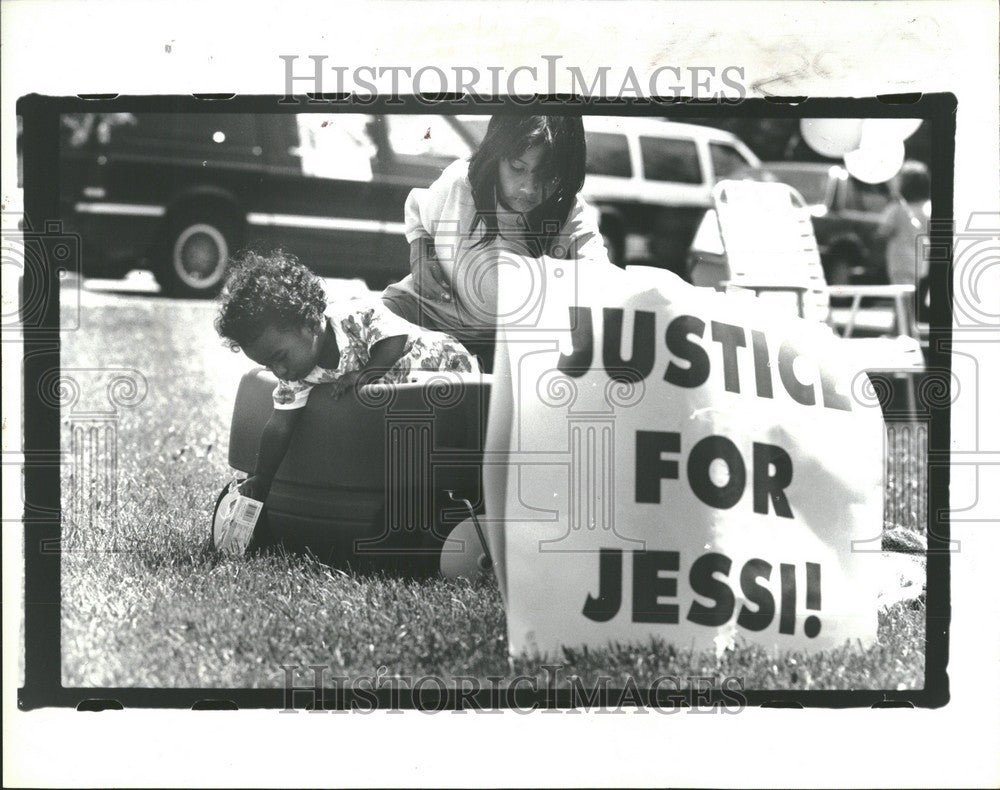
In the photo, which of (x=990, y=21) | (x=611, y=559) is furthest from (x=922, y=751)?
(x=990, y=21)

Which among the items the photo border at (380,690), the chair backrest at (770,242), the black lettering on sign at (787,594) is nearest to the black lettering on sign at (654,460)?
the black lettering on sign at (787,594)

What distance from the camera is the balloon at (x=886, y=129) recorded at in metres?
2.48

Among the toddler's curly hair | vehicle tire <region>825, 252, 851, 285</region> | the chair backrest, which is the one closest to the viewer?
the toddler's curly hair

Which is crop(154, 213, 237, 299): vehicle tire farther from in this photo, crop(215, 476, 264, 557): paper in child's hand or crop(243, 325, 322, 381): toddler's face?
crop(215, 476, 264, 557): paper in child's hand

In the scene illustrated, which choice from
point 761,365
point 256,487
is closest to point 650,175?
point 761,365

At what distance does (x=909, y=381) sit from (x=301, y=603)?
5.33 feet

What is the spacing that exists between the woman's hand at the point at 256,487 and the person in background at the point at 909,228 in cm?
163

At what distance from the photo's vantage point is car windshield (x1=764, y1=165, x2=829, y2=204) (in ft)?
9.55

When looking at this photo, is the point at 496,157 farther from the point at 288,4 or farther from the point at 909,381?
the point at 909,381

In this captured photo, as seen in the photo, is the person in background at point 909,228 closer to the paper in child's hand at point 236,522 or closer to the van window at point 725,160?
the van window at point 725,160

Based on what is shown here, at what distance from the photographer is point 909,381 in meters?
2.74

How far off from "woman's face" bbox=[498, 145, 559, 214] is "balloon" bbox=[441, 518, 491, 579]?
75 cm

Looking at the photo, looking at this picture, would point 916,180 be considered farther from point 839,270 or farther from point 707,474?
point 707,474

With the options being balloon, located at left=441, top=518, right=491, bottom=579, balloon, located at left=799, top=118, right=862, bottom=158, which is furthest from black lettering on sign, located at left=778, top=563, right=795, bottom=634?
balloon, located at left=799, top=118, right=862, bottom=158
